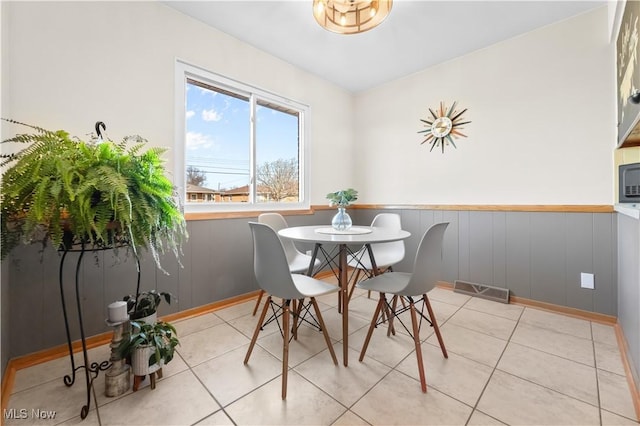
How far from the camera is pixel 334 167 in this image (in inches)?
141

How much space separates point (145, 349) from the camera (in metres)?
1.36

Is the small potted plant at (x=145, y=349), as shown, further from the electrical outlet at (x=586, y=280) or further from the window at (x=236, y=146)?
the electrical outlet at (x=586, y=280)

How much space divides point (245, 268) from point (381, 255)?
133 cm

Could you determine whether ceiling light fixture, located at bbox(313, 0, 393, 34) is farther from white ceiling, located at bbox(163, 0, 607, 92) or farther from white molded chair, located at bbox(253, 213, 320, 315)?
white molded chair, located at bbox(253, 213, 320, 315)

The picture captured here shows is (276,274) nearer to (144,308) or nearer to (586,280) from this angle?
(144,308)

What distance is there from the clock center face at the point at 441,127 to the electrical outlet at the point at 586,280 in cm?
177

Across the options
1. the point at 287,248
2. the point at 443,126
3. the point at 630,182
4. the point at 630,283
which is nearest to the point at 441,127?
the point at 443,126

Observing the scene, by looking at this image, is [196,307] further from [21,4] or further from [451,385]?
[21,4]

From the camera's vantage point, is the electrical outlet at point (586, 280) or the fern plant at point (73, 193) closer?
the fern plant at point (73, 193)

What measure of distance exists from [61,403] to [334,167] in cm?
313

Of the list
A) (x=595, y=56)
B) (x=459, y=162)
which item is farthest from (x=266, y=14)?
(x=595, y=56)

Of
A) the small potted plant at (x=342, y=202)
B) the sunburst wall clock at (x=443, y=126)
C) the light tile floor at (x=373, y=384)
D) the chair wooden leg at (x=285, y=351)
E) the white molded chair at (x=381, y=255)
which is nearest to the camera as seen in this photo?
the light tile floor at (x=373, y=384)

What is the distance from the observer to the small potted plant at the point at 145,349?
135cm

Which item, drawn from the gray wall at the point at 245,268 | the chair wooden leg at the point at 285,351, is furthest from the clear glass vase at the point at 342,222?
the gray wall at the point at 245,268
